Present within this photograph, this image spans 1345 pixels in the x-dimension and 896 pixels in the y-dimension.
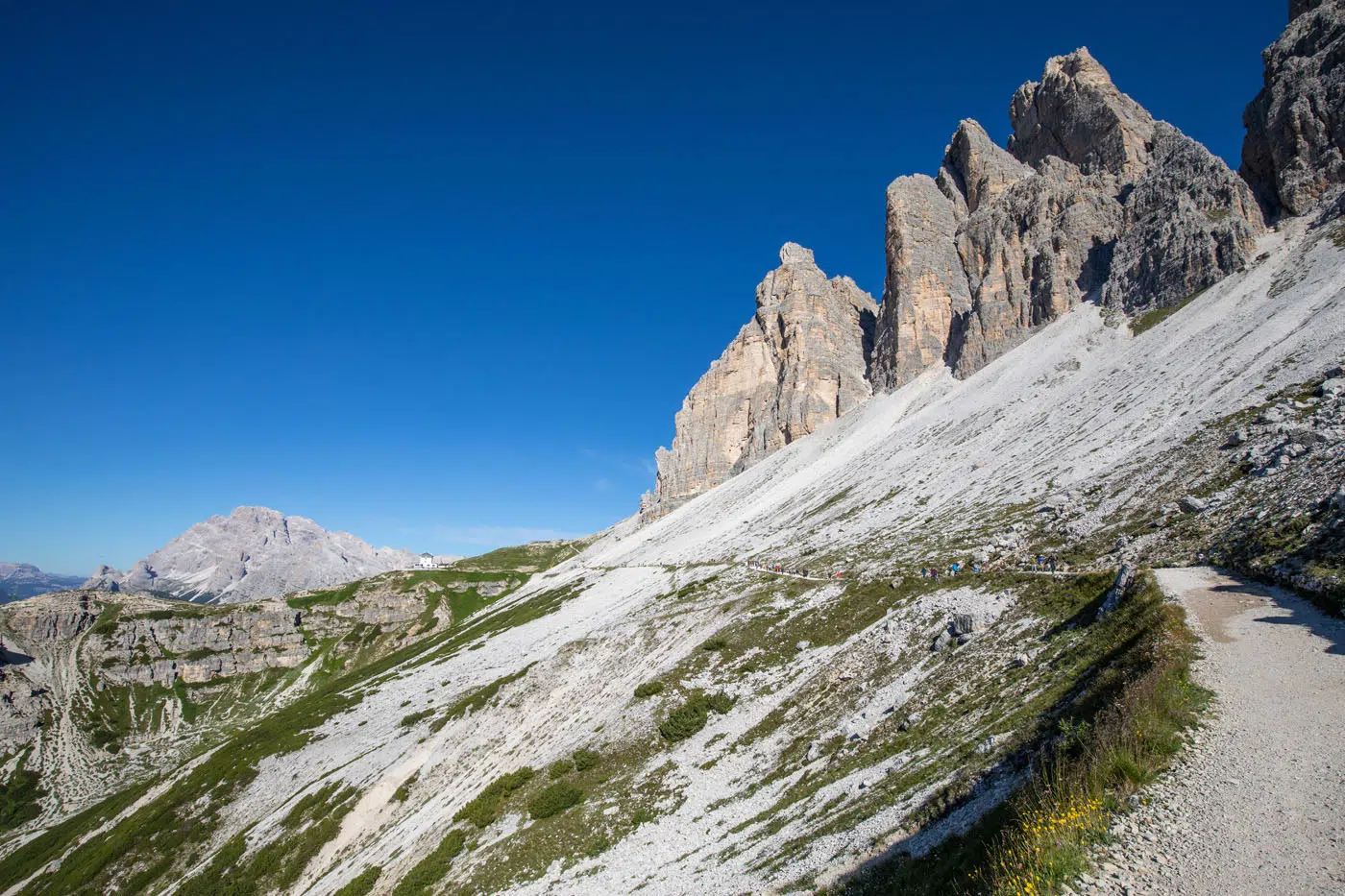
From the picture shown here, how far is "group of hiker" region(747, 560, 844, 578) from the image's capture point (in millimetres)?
59862

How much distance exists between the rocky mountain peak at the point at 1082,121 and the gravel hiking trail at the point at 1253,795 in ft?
549

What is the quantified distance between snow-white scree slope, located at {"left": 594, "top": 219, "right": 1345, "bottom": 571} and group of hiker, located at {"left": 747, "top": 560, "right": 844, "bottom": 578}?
3201mm

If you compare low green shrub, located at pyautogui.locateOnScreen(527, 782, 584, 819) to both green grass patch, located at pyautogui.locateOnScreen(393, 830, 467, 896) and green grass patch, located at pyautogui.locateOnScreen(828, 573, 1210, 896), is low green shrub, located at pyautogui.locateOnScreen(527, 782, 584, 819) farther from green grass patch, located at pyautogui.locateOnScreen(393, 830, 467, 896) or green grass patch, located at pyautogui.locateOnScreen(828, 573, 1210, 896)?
green grass patch, located at pyautogui.locateOnScreen(828, 573, 1210, 896)

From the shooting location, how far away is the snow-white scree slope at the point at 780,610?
86.1 ft

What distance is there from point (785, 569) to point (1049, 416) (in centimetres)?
5025

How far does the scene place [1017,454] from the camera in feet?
256

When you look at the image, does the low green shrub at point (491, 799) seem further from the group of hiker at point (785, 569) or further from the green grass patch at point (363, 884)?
the group of hiker at point (785, 569)

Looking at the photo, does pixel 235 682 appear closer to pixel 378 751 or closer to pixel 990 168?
pixel 378 751

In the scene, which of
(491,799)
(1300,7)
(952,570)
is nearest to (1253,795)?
(952,570)

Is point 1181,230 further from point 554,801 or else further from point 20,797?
point 20,797

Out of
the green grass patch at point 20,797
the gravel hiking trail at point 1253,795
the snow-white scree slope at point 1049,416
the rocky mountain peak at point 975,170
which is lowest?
the green grass patch at point 20,797

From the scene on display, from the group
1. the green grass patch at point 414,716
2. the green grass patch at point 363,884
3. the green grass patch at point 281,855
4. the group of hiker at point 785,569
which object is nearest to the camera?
the green grass patch at point 363,884

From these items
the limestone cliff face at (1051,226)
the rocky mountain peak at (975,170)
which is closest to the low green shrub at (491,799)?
the limestone cliff face at (1051,226)

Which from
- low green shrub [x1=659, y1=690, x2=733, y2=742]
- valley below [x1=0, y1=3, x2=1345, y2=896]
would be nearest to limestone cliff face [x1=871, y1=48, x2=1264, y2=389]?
valley below [x1=0, y1=3, x2=1345, y2=896]
